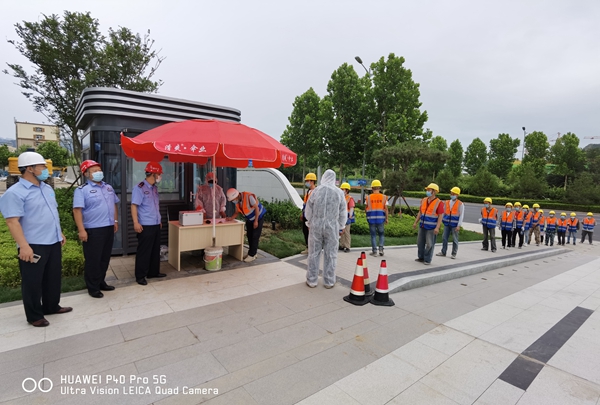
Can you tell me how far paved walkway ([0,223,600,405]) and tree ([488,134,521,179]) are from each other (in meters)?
45.1

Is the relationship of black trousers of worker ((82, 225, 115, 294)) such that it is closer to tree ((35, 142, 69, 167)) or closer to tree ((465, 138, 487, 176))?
tree ((35, 142, 69, 167))

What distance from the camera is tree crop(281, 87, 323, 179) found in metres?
26.0

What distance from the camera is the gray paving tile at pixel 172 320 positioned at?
138 inches

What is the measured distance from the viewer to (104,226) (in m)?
4.33

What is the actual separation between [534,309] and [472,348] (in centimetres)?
240

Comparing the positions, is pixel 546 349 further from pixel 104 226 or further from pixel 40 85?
pixel 40 85

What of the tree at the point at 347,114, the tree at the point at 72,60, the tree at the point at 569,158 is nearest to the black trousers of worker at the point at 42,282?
the tree at the point at 72,60

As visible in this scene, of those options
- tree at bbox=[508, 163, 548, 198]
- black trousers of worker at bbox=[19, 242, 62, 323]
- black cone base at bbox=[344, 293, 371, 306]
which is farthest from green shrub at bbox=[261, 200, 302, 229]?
tree at bbox=[508, 163, 548, 198]

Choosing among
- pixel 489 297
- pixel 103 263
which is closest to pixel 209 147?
pixel 103 263

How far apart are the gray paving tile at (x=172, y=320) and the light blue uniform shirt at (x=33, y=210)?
1.32 metres

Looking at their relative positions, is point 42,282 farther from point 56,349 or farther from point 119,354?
point 119,354

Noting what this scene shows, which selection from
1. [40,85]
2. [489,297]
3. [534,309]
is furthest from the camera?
[40,85]

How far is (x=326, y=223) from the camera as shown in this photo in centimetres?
497

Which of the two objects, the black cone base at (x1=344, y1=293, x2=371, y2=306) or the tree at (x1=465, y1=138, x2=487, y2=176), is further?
the tree at (x1=465, y1=138, x2=487, y2=176)
